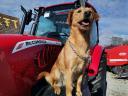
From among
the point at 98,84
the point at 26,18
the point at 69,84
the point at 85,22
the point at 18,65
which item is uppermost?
the point at 85,22

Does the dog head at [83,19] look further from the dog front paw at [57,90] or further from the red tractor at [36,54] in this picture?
the dog front paw at [57,90]

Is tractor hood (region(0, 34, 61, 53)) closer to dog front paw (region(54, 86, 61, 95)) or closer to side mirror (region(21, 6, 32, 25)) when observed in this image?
dog front paw (region(54, 86, 61, 95))

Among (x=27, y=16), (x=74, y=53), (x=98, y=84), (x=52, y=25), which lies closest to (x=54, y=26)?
(x=52, y=25)

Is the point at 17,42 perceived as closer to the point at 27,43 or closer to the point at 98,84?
the point at 27,43

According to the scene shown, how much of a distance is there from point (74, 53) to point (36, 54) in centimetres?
59

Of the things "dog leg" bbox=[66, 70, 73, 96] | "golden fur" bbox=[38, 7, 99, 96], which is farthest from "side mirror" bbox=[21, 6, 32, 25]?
"dog leg" bbox=[66, 70, 73, 96]

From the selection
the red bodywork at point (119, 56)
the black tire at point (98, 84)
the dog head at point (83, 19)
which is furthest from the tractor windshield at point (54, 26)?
the red bodywork at point (119, 56)

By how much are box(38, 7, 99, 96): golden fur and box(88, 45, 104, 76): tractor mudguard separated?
1299 mm

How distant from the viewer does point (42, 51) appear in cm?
570

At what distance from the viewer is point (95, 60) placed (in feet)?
22.7

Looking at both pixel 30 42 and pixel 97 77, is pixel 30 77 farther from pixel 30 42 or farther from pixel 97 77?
pixel 97 77

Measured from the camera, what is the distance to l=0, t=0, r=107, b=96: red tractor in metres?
5.02

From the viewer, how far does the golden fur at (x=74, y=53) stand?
5.18 m

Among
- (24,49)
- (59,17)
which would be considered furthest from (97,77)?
(24,49)
